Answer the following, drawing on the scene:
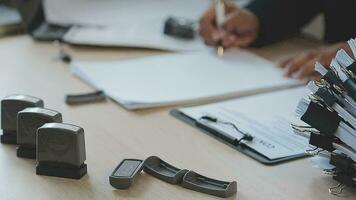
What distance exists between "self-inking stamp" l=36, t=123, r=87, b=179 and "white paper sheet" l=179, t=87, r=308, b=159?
0.26 meters

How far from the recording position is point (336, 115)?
0.84 meters

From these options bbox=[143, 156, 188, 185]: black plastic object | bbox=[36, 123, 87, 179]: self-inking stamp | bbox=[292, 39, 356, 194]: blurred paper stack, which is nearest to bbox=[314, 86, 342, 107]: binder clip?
bbox=[292, 39, 356, 194]: blurred paper stack

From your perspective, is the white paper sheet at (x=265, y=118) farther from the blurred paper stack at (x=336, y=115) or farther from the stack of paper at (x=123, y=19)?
the stack of paper at (x=123, y=19)

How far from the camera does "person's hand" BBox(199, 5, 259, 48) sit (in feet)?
4.85

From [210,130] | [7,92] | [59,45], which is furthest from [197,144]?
[59,45]

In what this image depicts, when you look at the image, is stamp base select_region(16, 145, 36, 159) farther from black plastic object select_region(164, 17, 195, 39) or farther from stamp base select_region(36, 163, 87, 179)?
black plastic object select_region(164, 17, 195, 39)

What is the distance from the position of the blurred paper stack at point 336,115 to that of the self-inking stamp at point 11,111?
0.39 m

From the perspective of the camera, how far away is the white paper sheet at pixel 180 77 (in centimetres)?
117

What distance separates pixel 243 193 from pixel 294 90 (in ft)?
1.39

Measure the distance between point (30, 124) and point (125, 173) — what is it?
6.0 inches

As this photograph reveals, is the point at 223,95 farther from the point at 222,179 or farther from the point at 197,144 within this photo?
the point at 222,179

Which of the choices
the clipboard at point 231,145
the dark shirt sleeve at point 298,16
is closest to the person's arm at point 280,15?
the dark shirt sleeve at point 298,16

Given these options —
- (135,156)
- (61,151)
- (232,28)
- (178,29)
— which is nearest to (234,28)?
(232,28)

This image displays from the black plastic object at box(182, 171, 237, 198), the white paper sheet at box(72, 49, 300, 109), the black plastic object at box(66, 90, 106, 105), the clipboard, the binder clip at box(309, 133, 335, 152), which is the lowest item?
the black plastic object at box(182, 171, 237, 198)
